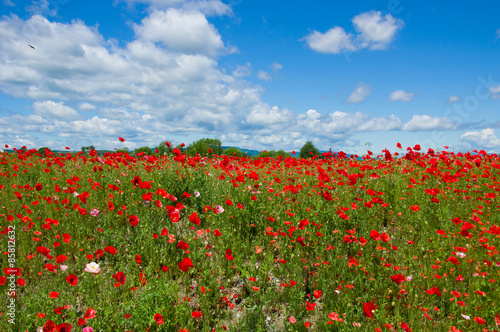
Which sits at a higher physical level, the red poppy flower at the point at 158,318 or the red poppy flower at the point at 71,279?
the red poppy flower at the point at 71,279

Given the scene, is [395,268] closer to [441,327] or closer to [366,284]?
[366,284]

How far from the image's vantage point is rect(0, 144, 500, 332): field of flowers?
9.87ft

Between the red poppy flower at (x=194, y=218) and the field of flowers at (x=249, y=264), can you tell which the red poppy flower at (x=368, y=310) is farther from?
the red poppy flower at (x=194, y=218)

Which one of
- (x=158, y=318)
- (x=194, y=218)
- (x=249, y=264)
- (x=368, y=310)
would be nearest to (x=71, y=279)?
(x=158, y=318)

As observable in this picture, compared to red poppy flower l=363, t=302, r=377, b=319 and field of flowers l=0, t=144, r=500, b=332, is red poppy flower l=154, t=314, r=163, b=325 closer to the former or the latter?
field of flowers l=0, t=144, r=500, b=332

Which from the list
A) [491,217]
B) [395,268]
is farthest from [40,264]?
[491,217]

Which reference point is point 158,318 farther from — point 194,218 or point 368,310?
point 368,310

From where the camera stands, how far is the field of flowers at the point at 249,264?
301 cm

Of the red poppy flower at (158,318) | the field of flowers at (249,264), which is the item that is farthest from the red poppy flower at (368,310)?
the red poppy flower at (158,318)

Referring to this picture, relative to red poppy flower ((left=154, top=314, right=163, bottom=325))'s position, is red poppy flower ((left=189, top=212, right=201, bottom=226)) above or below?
above

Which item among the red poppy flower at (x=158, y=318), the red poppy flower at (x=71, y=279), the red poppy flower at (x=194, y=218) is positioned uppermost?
the red poppy flower at (x=194, y=218)

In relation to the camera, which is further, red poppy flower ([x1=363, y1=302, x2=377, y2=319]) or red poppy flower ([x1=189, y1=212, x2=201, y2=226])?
red poppy flower ([x1=189, y1=212, x2=201, y2=226])

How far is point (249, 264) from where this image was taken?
4.00 meters

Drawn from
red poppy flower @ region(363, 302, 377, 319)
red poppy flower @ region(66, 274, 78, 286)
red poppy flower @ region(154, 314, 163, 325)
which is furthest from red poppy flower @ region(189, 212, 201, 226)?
red poppy flower @ region(363, 302, 377, 319)
